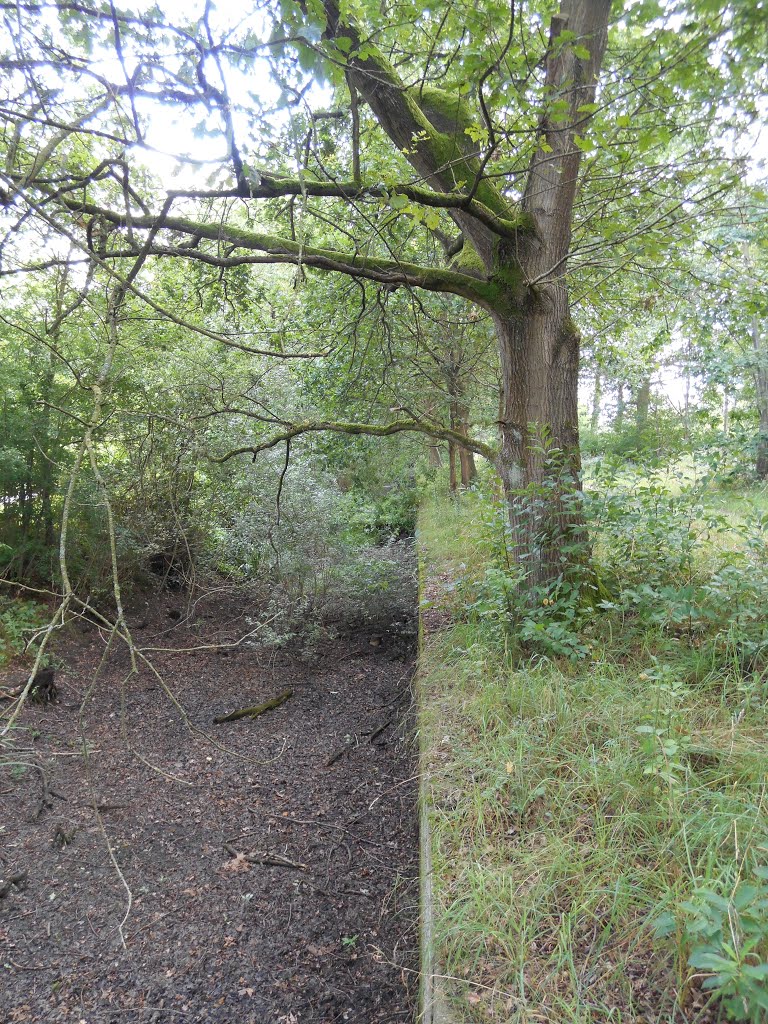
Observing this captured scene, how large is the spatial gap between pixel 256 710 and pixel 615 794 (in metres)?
4.05

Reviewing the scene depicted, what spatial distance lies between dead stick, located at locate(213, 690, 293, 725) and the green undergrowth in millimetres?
2057

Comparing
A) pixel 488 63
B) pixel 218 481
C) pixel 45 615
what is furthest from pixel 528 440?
pixel 45 615

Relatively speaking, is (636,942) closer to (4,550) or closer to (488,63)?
(488,63)

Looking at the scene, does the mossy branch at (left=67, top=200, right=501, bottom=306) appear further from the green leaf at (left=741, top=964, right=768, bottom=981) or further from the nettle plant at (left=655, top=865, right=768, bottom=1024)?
the green leaf at (left=741, top=964, right=768, bottom=981)

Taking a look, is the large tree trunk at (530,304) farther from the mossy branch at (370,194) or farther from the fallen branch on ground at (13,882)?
the fallen branch on ground at (13,882)

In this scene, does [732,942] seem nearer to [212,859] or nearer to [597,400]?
[212,859]

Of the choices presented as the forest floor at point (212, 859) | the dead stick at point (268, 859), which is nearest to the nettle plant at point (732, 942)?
the forest floor at point (212, 859)

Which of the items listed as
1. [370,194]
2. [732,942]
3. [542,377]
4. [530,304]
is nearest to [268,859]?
[732,942]

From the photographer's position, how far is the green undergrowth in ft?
6.45

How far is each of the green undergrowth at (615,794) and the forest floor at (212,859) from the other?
2.54 feet

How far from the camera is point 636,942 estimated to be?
2.11m

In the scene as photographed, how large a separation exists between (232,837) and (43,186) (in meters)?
4.58

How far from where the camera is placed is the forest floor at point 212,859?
2.91 m

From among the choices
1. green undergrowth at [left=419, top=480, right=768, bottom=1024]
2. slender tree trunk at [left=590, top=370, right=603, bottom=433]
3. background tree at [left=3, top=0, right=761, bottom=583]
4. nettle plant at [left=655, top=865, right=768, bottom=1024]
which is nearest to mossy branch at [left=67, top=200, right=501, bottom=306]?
background tree at [left=3, top=0, right=761, bottom=583]
